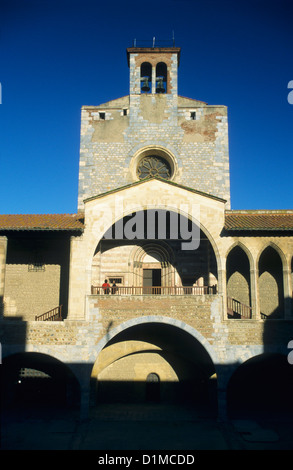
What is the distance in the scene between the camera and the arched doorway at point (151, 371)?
16.4 m

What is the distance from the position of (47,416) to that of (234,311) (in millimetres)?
8900

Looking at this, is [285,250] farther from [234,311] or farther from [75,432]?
[75,432]

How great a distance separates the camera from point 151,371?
17047mm

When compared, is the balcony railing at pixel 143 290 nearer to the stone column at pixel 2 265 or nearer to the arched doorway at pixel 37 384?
the stone column at pixel 2 265

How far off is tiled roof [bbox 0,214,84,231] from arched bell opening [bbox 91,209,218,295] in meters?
1.99

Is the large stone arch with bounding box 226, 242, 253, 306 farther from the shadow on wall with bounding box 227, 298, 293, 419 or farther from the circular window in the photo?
the circular window

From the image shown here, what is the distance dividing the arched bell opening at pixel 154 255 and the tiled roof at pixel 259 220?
5.88 ft

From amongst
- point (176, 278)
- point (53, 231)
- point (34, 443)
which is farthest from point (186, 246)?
point (34, 443)

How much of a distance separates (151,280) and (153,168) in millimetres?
6032

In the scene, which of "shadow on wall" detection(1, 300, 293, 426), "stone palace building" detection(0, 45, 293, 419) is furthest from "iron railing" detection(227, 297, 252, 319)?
"shadow on wall" detection(1, 300, 293, 426)

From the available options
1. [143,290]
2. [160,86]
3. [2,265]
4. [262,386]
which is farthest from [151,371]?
[160,86]

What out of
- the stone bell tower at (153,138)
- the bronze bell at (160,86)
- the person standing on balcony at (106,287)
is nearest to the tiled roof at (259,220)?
the stone bell tower at (153,138)

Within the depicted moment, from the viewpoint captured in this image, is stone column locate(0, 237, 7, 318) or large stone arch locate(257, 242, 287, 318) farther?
large stone arch locate(257, 242, 287, 318)

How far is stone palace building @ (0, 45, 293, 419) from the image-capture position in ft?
47.7
